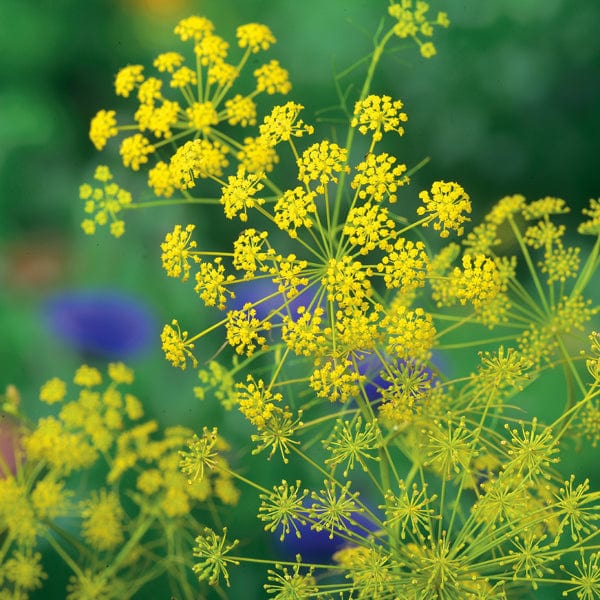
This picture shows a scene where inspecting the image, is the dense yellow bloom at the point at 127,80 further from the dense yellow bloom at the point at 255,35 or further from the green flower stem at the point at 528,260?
the green flower stem at the point at 528,260

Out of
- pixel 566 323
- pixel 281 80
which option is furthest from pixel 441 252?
pixel 281 80

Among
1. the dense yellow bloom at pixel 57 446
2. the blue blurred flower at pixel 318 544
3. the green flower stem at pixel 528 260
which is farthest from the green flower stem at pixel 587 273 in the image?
the dense yellow bloom at pixel 57 446

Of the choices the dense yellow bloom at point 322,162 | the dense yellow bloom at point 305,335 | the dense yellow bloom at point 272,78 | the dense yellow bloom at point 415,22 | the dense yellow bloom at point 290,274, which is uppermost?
the dense yellow bloom at point 415,22

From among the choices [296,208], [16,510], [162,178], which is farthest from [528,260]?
[16,510]

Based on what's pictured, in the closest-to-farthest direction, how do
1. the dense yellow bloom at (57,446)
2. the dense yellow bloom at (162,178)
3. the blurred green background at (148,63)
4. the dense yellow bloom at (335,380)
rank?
the dense yellow bloom at (335,380)
the dense yellow bloom at (162,178)
the dense yellow bloom at (57,446)
the blurred green background at (148,63)

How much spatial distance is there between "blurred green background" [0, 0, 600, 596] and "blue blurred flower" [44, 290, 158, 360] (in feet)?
0.05

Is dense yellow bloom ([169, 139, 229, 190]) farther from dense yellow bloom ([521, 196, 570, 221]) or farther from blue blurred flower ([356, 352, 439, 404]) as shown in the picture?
dense yellow bloom ([521, 196, 570, 221])

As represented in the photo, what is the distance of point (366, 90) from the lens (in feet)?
4.40

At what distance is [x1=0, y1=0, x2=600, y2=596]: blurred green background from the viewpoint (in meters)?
1.47

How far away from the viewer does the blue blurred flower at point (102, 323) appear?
5.01ft

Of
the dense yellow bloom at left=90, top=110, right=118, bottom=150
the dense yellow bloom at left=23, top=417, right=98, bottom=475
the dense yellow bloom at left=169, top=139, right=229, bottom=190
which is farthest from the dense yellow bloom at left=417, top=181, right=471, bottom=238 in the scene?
the dense yellow bloom at left=23, top=417, right=98, bottom=475

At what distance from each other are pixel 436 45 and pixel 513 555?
0.71m

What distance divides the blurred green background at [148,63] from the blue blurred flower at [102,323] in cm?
2

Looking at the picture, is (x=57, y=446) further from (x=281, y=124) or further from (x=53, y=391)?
(x=281, y=124)
